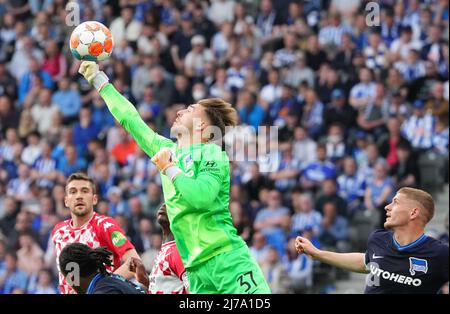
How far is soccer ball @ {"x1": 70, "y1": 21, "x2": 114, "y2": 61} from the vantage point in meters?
9.54

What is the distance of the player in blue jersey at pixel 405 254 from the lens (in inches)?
345

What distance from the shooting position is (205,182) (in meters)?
8.70

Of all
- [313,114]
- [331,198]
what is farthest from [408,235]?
[313,114]

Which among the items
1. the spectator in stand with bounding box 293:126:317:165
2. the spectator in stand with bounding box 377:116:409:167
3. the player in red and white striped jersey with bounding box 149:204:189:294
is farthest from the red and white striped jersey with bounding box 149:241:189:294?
the spectator in stand with bounding box 293:126:317:165

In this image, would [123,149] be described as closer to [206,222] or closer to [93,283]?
[206,222]

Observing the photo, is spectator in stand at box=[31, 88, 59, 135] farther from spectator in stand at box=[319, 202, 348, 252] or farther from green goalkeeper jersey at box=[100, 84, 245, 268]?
green goalkeeper jersey at box=[100, 84, 245, 268]

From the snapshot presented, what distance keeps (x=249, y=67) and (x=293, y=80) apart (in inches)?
41.4

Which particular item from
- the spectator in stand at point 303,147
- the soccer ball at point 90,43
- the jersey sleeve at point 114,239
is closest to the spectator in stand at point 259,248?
the spectator in stand at point 303,147

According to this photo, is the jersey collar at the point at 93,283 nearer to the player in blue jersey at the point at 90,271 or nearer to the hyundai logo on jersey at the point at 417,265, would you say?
the player in blue jersey at the point at 90,271

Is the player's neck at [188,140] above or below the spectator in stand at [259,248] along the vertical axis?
above

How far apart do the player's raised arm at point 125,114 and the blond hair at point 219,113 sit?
0.42m

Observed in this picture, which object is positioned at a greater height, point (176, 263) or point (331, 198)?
point (331, 198)

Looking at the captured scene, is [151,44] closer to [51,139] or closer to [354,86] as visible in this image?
[51,139]

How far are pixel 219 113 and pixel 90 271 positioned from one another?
164 centimetres
